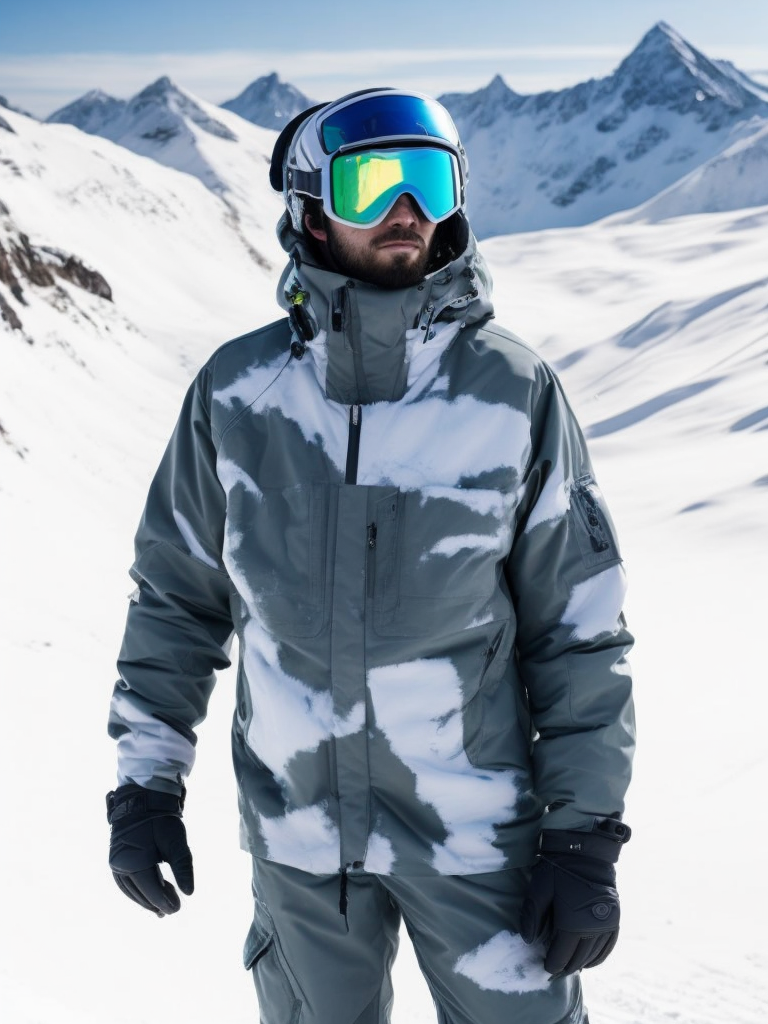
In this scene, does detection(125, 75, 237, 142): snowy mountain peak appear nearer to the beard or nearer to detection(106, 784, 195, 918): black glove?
the beard

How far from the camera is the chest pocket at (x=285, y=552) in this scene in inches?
85.0

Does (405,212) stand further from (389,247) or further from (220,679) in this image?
(220,679)

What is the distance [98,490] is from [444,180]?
43.0 ft

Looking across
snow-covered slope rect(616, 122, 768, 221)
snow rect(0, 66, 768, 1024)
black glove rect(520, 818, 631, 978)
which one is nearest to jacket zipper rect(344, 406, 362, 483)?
snow rect(0, 66, 768, 1024)

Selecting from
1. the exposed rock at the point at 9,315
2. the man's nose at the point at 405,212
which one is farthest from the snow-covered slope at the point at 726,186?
the man's nose at the point at 405,212

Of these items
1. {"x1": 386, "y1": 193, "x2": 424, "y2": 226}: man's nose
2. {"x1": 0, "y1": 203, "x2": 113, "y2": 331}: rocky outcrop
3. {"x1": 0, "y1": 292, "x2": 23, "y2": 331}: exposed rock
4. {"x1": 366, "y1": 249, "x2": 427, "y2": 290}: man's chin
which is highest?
{"x1": 0, "y1": 203, "x2": 113, "y2": 331}: rocky outcrop

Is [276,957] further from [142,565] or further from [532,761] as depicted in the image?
[142,565]

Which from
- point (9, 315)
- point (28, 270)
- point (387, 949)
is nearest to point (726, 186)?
point (28, 270)

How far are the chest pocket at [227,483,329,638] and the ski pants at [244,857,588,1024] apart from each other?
562mm

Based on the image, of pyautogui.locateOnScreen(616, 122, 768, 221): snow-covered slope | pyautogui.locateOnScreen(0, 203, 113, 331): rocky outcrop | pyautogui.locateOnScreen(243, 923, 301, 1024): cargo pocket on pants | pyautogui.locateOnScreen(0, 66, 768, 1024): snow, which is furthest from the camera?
pyautogui.locateOnScreen(616, 122, 768, 221): snow-covered slope

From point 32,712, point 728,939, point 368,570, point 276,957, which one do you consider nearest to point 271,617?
point 368,570

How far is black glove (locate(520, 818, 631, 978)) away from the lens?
206 cm

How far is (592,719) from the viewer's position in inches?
84.1

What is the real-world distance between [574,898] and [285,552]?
0.90 metres
